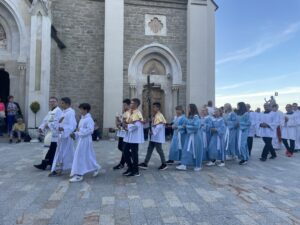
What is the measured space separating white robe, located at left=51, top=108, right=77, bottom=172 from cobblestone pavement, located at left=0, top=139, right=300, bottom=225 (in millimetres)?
333

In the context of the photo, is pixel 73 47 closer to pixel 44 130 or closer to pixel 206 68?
pixel 206 68

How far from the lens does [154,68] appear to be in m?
16.9

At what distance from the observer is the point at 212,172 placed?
755cm

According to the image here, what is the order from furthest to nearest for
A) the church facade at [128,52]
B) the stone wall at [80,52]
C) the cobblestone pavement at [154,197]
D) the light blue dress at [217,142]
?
the stone wall at [80,52]
the church facade at [128,52]
the light blue dress at [217,142]
the cobblestone pavement at [154,197]

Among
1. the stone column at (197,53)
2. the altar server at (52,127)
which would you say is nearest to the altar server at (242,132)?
the altar server at (52,127)

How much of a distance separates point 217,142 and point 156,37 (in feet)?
Result: 31.8

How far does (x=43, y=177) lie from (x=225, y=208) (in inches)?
164

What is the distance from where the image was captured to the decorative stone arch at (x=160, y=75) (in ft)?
53.7

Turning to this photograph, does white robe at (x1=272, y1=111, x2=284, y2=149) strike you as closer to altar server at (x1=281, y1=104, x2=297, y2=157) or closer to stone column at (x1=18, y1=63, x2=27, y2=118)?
altar server at (x1=281, y1=104, x2=297, y2=157)

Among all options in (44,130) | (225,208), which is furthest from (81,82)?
(225,208)

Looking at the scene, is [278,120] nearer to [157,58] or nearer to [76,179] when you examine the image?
[76,179]

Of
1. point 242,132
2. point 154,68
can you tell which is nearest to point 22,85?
point 154,68

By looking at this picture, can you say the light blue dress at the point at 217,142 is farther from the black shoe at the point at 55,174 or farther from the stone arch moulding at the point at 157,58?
the stone arch moulding at the point at 157,58

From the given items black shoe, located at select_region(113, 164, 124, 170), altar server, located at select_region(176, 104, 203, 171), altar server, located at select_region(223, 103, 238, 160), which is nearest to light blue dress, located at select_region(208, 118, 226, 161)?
altar server, located at select_region(223, 103, 238, 160)
